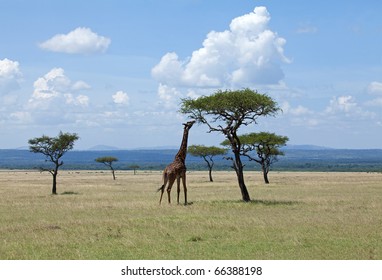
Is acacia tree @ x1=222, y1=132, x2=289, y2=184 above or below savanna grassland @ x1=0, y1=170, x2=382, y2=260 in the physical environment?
above

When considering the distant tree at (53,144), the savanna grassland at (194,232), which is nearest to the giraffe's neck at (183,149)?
the savanna grassland at (194,232)

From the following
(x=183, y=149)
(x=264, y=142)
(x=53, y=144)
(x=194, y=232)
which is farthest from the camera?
(x=264, y=142)

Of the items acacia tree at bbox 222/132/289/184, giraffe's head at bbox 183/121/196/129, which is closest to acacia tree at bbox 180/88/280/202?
giraffe's head at bbox 183/121/196/129

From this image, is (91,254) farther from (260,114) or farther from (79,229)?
(260,114)

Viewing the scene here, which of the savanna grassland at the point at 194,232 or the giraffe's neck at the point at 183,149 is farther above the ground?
the giraffe's neck at the point at 183,149

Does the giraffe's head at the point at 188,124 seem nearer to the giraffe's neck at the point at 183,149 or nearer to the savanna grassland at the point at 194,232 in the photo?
the giraffe's neck at the point at 183,149

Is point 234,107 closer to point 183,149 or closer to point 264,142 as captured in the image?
point 183,149

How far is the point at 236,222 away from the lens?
81.3ft

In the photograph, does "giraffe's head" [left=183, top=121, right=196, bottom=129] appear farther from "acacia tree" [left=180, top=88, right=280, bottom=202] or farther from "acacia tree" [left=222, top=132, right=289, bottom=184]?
"acacia tree" [left=222, top=132, right=289, bottom=184]

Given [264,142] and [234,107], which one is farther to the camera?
[264,142]

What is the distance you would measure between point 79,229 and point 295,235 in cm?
851

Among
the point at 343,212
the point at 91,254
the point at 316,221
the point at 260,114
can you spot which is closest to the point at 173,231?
the point at 91,254

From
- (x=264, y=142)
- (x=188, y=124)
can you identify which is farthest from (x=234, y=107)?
(x=264, y=142)

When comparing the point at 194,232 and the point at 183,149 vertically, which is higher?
the point at 183,149
